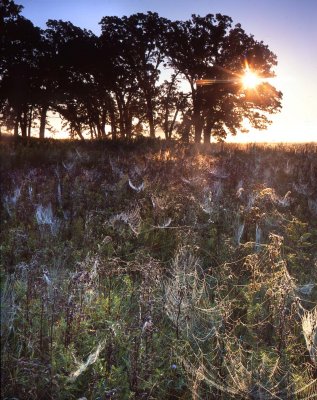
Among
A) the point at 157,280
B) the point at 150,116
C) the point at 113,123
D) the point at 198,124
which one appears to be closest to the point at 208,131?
the point at 198,124

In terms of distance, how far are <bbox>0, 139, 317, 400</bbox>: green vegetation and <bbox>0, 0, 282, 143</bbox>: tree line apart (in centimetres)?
2257

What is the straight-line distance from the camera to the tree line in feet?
105

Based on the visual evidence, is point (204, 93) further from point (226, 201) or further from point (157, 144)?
point (226, 201)

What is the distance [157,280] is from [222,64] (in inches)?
1330

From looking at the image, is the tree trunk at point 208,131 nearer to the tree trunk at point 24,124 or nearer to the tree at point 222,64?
the tree at point 222,64

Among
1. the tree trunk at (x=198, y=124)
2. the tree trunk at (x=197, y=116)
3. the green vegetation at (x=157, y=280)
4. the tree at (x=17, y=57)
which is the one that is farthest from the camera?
the tree trunk at (x=198, y=124)

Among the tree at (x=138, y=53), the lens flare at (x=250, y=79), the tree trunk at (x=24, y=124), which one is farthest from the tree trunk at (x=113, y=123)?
the lens flare at (x=250, y=79)

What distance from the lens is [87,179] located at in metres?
9.34

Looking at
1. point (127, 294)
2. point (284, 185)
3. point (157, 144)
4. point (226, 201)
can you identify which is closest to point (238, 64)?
point (157, 144)

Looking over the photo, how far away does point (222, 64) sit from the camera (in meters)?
34.3

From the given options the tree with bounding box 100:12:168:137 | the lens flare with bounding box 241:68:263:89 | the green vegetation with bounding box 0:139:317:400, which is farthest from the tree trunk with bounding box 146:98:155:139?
the green vegetation with bounding box 0:139:317:400

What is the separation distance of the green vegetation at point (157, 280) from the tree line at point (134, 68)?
888 inches

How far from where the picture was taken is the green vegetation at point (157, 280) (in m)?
3.04

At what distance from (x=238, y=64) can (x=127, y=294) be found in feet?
110
